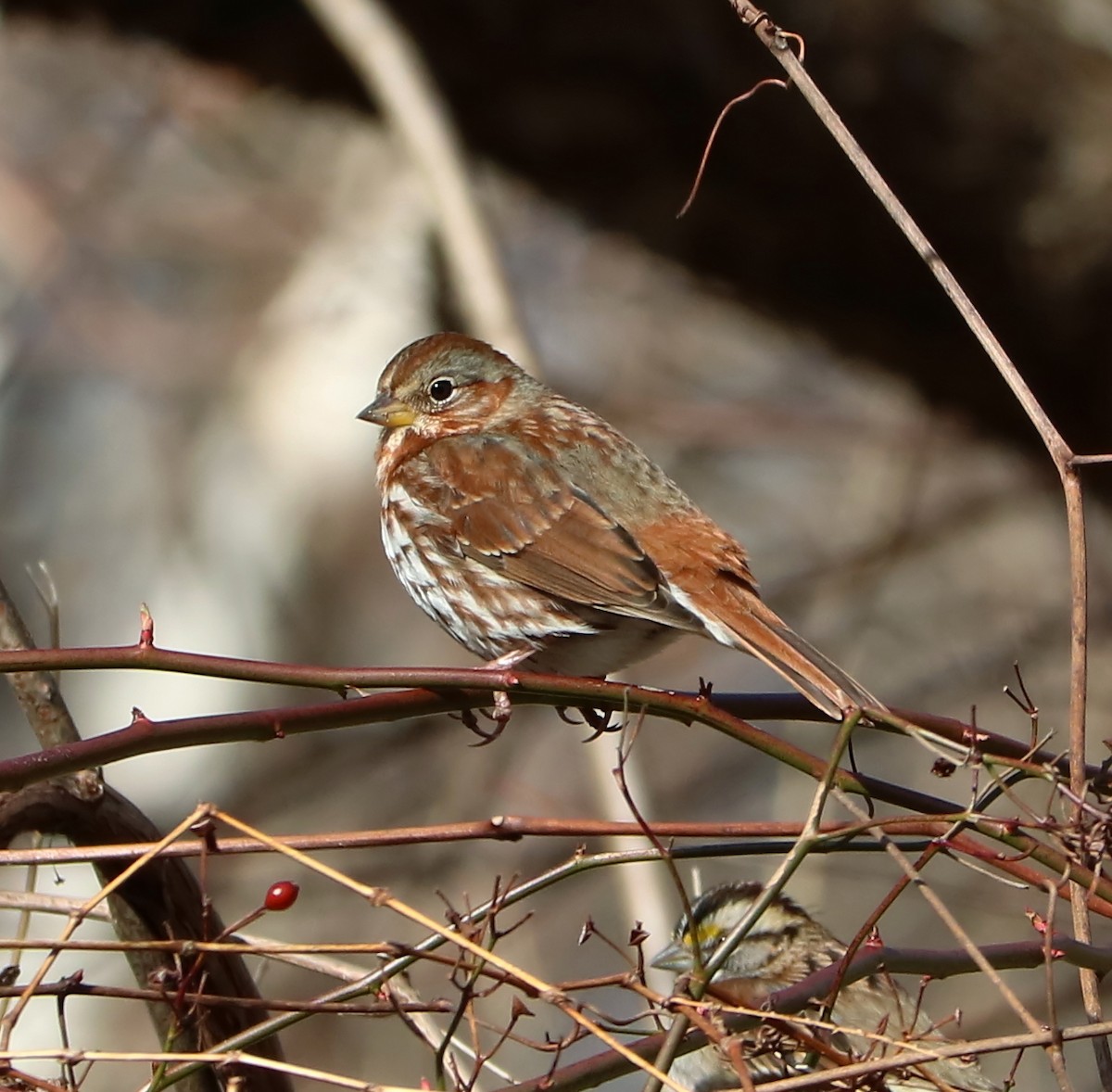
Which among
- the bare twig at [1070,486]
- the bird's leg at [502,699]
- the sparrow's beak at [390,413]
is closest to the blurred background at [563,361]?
the bird's leg at [502,699]

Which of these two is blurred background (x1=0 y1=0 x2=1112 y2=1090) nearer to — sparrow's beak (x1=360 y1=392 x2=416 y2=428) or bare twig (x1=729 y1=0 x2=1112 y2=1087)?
sparrow's beak (x1=360 y1=392 x2=416 y2=428)

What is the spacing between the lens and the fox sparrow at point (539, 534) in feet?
11.6

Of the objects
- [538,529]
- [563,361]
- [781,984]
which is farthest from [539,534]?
[563,361]

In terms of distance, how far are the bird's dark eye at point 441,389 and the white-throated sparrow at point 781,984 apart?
1.48 meters

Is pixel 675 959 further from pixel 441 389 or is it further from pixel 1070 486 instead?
pixel 1070 486

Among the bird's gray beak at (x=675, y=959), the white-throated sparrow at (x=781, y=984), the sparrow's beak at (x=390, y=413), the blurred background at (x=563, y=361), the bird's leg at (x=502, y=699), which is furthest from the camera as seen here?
the blurred background at (x=563, y=361)

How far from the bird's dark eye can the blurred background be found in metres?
1.09

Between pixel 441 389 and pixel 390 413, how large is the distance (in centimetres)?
15

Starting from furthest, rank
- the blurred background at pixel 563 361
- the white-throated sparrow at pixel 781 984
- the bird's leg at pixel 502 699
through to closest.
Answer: the blurred background at pixel 563 361, the white-throated sparrow at pixel 781 984, the bird's leg at pixel 502 699

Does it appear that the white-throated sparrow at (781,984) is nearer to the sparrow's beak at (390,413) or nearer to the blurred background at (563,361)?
the blurred background at (563,361)

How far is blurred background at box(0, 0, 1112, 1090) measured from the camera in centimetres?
573

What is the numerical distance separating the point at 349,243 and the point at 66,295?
7.63 ft

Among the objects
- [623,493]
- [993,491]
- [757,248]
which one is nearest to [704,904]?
[623,493]

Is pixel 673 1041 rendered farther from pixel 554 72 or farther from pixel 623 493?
pixel 554 72
